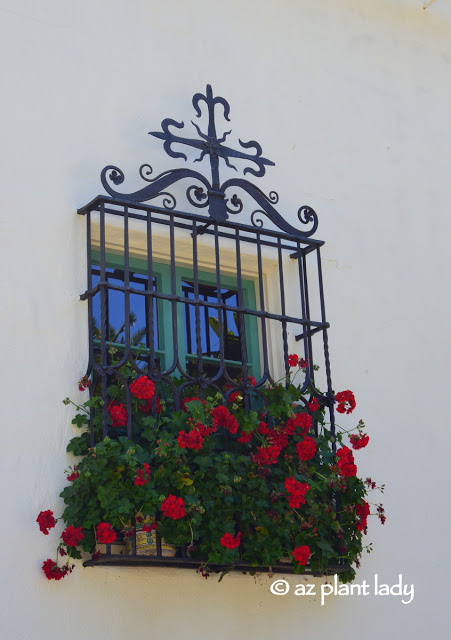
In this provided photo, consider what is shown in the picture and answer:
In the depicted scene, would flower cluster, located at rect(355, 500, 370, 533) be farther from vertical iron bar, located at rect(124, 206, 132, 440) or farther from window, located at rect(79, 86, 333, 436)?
vertical iron bar, located at rect(124, 206, 132, 440)

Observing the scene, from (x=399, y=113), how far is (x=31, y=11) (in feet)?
6.51

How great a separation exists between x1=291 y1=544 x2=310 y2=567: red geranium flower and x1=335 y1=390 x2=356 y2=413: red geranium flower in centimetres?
64

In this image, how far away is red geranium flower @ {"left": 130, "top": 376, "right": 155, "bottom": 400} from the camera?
3510 millimetres

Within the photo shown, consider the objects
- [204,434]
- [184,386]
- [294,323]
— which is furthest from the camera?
[294,323]

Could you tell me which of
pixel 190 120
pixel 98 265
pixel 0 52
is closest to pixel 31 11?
pixel 0 52

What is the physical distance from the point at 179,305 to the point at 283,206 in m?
0.72

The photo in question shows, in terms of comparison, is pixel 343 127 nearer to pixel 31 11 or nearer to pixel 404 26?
pixel 404 26

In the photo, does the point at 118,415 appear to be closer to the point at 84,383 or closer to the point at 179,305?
the point at 84,383

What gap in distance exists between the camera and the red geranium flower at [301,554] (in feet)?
11.8

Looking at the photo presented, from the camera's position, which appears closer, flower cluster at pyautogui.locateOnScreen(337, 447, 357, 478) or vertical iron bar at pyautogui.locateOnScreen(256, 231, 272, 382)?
flower cluster at pyautogui.locateOnScreen(337, 447, 357, 478)

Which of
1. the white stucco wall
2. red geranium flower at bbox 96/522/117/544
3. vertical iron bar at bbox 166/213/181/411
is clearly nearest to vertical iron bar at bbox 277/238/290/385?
the white stucco wall

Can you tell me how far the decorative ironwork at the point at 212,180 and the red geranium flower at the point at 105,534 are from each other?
126 centimetres

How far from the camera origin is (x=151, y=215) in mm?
4090

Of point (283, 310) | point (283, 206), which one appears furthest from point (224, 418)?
point (283, 206)
